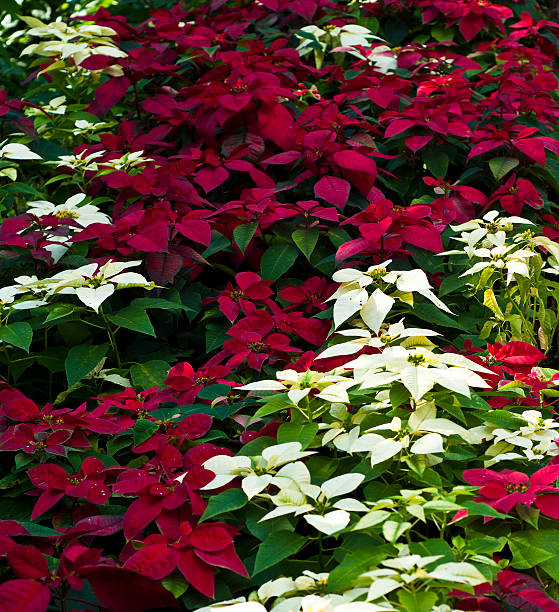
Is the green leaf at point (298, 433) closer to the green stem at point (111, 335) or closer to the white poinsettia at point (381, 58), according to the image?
the green stem at point (111, 335)

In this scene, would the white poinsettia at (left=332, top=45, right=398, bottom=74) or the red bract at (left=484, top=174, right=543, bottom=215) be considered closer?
the red bract at (left=484, top=174, right=543, bottom=215)

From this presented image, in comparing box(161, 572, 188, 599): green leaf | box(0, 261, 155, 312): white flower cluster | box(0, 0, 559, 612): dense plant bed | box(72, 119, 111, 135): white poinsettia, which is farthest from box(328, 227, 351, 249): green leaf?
box(161, 572, 188, 599): green leaf

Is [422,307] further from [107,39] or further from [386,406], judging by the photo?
[107,39]

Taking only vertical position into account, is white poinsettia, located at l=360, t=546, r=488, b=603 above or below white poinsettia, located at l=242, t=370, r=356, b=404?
above

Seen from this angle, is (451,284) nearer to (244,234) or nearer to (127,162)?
(244,234)

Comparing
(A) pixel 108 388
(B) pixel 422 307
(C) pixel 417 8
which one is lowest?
(A) pixel 108 388

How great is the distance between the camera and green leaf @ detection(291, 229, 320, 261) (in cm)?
203

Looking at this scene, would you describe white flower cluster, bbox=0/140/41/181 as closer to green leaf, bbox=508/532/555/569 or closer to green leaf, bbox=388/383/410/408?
green leaf, bbox=388/383/410/408

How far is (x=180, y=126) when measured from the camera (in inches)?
107

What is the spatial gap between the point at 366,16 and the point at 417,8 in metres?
0.24

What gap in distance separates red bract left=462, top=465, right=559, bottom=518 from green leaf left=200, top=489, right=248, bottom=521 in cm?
38

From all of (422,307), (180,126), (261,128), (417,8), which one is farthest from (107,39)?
(422,307)

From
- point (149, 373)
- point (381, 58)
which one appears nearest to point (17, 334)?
point (149, 373)

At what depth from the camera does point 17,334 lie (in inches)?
68.2
